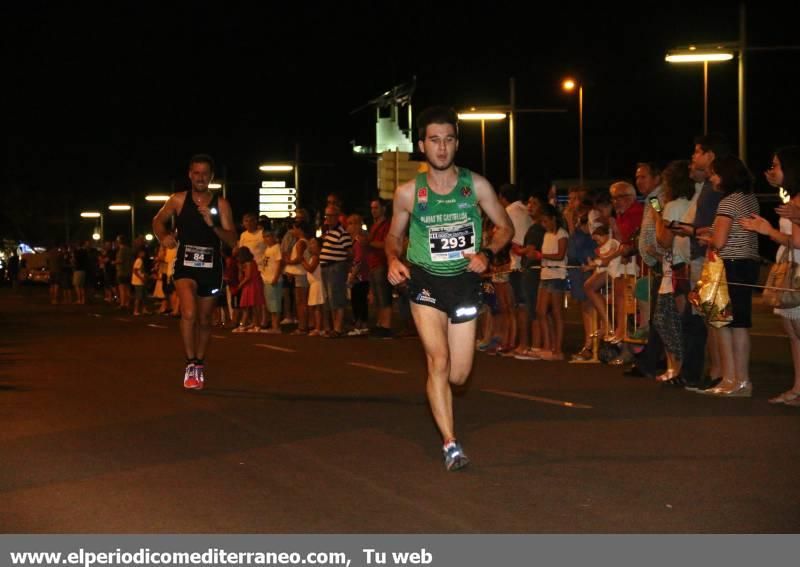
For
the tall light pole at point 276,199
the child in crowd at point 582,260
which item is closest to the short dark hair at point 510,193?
the child in crowd at point 582,260

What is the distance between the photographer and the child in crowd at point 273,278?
2234 cm

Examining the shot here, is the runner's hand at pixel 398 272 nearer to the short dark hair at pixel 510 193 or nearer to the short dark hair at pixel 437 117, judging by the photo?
the short dark hair at pixel 437 117

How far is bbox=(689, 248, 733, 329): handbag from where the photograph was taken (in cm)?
1125

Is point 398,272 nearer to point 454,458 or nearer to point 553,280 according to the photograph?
point 454,458

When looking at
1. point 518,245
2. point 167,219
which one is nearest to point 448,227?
point 167,219

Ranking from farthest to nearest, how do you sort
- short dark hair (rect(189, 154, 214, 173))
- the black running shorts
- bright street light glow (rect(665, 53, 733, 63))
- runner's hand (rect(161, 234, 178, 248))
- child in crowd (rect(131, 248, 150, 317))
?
1. child in crowd (rect(131, 248, 150, 317))
2. bright street light glow (rect(665, 53, 733, 63))
3. runner's hand (rect(161, 234, 178, 248))
4. short dark hair (rect(189, 154, 214, 173))
5. the black running shorts

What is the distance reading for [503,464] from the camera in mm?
8070

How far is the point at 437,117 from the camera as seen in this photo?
26.3 feet

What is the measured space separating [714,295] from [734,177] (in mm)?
1011

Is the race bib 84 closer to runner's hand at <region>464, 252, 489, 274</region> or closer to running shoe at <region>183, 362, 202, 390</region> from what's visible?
runner's hand at <region>464, 252, 489, 274</region>

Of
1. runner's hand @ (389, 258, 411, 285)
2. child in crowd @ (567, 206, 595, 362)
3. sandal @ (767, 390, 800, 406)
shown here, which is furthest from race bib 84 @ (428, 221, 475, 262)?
child in crowd @ (567, 206, 595, 362)

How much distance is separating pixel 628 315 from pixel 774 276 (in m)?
3.81

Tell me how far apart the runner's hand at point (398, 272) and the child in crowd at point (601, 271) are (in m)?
7.16
